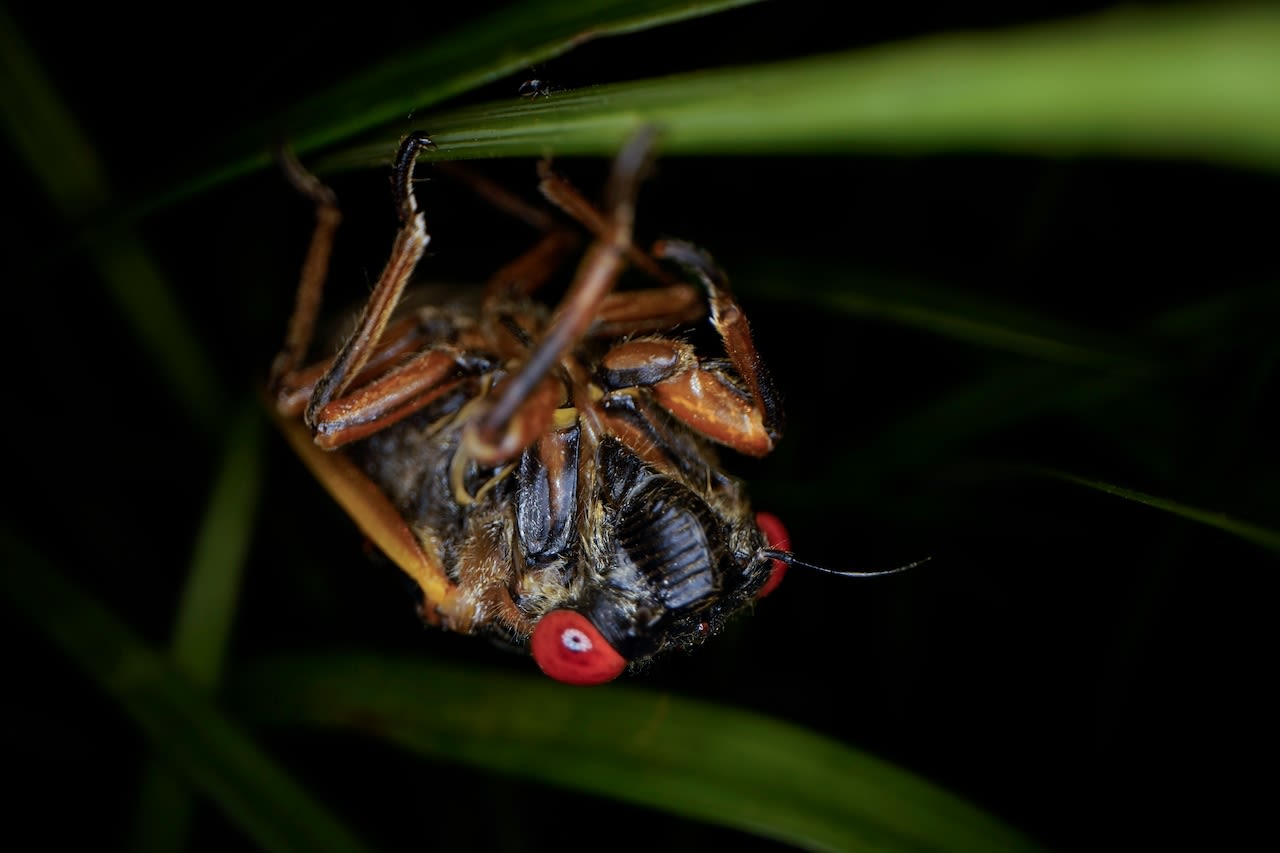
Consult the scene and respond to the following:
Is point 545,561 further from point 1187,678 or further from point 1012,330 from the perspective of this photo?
point 1187,678

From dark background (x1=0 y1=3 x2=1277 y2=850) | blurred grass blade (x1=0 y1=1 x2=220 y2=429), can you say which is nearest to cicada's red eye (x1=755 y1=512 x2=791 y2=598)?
dark background (x1=0 y1=3 x2=1277 y2=850)

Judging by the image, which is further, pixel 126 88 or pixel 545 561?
pixel 126 88

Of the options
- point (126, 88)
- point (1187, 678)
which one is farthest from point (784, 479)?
point (126, 88)

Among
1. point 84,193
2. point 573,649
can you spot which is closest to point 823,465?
point 573,649

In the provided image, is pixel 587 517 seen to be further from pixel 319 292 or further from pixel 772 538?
pixel 319 292

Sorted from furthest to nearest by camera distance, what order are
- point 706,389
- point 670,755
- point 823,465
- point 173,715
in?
point 823,465 → point 173,715 → point 670,755 → point 706,389

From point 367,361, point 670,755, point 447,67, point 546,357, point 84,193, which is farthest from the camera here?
point 84,193
